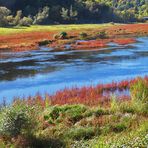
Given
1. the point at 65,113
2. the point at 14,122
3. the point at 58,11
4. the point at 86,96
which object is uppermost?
the point at 14,122

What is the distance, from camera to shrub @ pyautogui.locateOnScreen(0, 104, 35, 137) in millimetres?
Result: 16891

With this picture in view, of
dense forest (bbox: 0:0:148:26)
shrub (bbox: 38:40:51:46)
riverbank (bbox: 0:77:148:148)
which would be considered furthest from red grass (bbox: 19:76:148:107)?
dense forest (bbox: 0:0:148:26)

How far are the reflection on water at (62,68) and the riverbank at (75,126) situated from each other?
10898 mm

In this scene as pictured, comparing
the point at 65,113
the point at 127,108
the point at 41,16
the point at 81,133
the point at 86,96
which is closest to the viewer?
the point at 81,133

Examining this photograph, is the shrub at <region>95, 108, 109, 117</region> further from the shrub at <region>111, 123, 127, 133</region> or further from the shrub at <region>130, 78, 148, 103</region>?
the shrub at <region>111, 123, 127, 133</region>

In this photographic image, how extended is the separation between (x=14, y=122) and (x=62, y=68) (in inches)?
1109

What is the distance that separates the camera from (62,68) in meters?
45.0

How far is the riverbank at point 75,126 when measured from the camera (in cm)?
1612

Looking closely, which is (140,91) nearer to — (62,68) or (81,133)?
(81,133)

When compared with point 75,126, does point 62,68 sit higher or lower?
lower

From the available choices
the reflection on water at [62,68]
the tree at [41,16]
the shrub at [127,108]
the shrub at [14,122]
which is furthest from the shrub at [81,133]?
the tree at [41,16]

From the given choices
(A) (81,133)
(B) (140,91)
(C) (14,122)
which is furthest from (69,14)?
(C) (14,122)

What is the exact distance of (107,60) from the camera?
51.0 meters

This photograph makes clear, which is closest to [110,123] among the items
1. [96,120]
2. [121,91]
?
[96,120]
